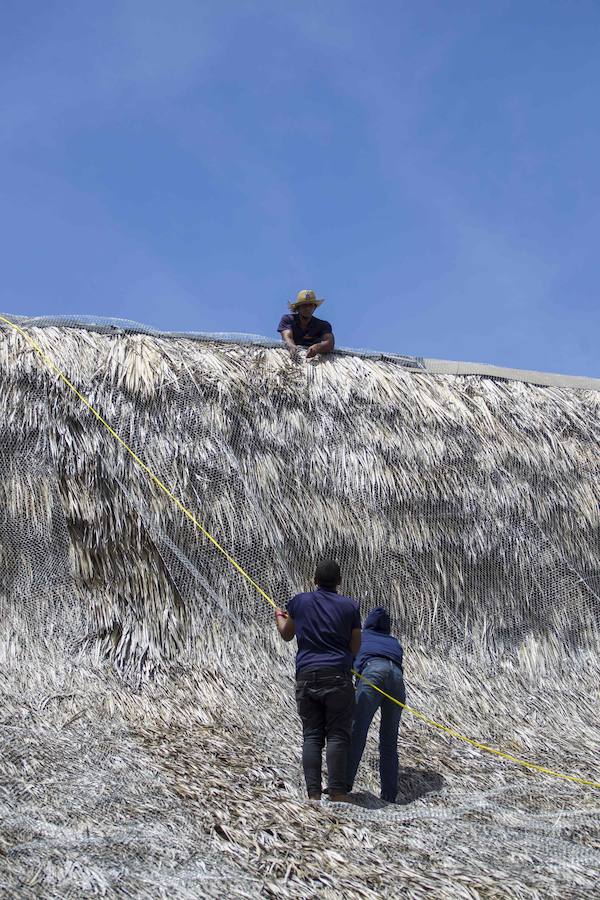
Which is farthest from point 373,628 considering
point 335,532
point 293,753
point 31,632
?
point 31,632

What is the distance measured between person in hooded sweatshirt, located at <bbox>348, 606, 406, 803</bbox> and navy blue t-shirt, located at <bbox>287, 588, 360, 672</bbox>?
39cm

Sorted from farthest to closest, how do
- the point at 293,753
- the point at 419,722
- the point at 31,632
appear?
the point at 419,722
the point at 31,632
the point at 293,753

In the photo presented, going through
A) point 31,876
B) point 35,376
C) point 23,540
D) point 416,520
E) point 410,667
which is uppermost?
point 35,376

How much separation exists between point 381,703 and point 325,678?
617 mm

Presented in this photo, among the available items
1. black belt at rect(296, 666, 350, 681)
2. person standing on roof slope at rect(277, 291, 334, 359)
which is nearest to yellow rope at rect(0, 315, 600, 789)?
black belt at rect(296, 666, 350, 681)

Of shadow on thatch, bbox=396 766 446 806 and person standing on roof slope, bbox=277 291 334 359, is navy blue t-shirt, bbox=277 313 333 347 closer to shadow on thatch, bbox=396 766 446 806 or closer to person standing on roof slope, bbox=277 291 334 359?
person standing on roof slope, bbox=277 291 334 359

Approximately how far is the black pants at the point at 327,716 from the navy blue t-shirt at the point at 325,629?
6cm

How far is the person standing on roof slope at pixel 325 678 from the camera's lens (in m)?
4.61

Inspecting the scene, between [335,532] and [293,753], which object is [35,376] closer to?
[335,532]

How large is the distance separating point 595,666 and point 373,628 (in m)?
2.74

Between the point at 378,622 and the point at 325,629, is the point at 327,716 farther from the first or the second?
the point at 378,622

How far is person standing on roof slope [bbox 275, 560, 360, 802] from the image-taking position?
461 cm

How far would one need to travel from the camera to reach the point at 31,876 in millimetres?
3186

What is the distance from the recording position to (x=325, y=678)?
185 inches
